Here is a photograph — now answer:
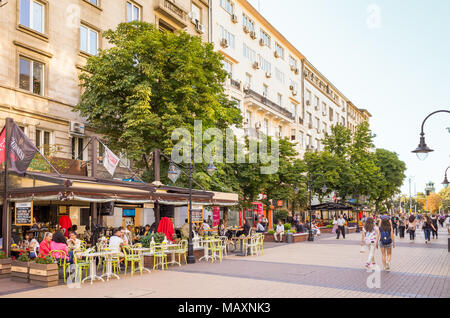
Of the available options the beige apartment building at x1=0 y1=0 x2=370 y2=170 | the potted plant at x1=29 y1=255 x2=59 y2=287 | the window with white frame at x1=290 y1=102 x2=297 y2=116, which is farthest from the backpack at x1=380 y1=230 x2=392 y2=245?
the window with white frame at x1=290 y1=102 x2=297 y2=116

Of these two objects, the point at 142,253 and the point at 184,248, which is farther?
the point at 184,248

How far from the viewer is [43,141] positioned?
2167cm

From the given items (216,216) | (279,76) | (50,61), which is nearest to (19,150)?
(50,61)

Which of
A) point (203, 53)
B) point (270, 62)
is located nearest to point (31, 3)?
point (203, 53)

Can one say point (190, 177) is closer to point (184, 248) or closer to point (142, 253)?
point (184, 248)

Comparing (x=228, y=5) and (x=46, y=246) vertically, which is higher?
(x=228, y=5)

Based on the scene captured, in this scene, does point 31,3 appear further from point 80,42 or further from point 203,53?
point 203,53

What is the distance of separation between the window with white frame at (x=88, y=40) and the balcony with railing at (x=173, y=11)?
19.4 feet

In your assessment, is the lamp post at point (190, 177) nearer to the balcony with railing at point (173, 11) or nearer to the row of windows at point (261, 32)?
the balcony with railing at point (173, 11)

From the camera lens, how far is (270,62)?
1842 inches

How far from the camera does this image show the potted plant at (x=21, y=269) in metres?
12.0

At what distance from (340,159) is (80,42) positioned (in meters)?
31.9

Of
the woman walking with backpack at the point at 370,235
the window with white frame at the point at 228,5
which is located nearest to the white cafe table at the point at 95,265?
the woman walking with backpack at the point at 370,235

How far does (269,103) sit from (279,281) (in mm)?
33297
